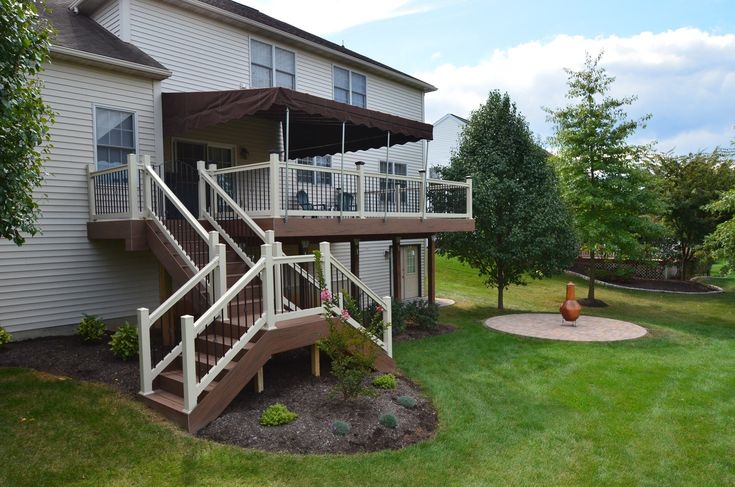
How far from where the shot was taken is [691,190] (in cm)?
2288

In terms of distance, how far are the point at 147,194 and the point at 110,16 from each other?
4867 mm

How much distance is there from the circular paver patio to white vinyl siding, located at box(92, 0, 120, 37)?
1096cm

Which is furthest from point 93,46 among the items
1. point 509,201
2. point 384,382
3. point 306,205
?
point 509,201

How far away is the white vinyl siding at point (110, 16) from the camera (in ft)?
33.7

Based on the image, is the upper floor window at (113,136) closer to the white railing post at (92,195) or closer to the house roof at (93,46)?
the white railing post at (92,195)

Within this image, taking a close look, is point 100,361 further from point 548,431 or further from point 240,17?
point 240,17

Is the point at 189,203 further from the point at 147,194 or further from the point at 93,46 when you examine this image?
the point at 93,46

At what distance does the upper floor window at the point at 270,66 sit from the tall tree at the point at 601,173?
1003 centimetres

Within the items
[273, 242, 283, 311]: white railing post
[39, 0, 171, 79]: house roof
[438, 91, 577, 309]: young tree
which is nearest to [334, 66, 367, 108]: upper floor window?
[438, 91, 577, 309]: young tree

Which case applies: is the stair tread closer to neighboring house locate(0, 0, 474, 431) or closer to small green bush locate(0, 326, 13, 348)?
neighboring house locate(0, 0, 474, 431)

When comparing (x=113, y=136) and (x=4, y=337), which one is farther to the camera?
(x=113, y=136)

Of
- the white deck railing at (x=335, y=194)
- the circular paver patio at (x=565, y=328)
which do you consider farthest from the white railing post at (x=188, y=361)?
the circular paver patio at (x=565, y=328)

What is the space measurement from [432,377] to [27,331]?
7169 millimetres

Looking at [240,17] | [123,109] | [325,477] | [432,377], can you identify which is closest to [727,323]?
[432,377]
